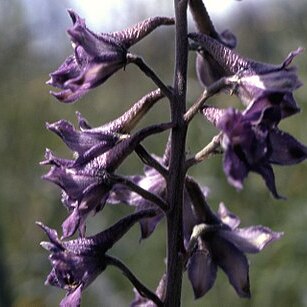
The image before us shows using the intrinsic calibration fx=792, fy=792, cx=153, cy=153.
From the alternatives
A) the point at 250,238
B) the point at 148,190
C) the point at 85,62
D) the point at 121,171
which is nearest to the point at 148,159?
the point at 148,190

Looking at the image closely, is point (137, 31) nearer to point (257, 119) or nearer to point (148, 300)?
point (257, 119)

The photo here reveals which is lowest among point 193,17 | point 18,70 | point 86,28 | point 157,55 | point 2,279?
point 157,55

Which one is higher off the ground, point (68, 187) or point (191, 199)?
point (68, 187)

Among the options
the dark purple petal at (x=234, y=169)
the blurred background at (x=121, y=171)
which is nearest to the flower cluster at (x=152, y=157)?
the dark purple petal at (x=234, y=169)

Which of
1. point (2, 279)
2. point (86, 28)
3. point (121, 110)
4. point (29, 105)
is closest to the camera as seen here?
point (86, 28)

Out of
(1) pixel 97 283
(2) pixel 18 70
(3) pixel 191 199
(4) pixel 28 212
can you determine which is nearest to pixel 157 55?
(2) pixel 18 70

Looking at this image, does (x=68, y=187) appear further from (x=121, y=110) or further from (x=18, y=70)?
(x=121, y=110)

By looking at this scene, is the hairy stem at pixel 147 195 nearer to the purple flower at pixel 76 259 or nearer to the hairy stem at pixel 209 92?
the purple flower at pixel 76 259
